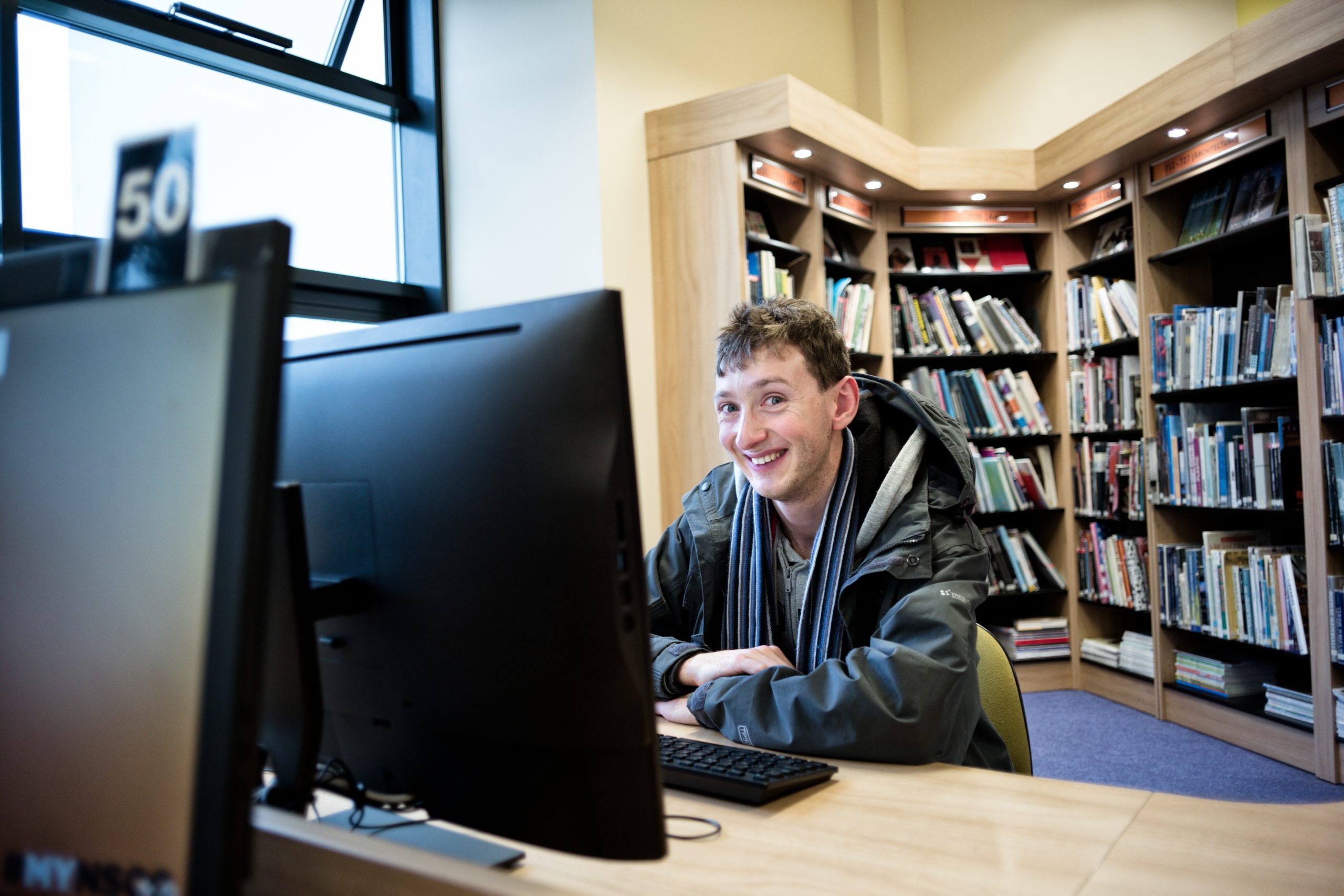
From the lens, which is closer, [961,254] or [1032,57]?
[961,254]

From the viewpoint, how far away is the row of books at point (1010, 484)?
15.1 feet

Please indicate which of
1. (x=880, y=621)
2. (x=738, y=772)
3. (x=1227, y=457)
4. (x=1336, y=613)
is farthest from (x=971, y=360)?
(x=738, y=772)

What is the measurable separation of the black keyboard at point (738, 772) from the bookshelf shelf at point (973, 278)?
3.88 m

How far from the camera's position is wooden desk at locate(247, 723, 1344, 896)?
667 mm

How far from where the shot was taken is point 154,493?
18.8 inches

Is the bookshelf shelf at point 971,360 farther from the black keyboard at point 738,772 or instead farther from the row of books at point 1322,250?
the black keyboard at point 738,772

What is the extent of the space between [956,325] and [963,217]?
57 cm

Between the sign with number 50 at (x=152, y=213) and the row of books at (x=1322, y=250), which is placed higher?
the row of books at (x=1322, y=250)

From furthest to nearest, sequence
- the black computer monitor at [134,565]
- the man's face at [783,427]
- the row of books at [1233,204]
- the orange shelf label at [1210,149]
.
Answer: the row of books at [1233,204]
the orange shelf label at [1210,149]
the man's face at [783,427]
the black computer monitor at [134,565]

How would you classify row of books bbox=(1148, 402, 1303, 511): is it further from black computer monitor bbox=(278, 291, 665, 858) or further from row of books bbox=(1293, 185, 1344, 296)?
black computer monitor bbox=(278, 291, 665, 858)

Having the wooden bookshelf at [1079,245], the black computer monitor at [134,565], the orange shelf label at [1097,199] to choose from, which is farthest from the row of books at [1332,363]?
the black computer monitor at [134,565]

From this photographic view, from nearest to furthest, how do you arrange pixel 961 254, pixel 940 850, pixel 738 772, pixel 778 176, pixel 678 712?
pixel 940 850 < pixel 738 772 < pixel 678 712 < pixel 778 176 < pixel 961 254

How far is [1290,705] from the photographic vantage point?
134 inches

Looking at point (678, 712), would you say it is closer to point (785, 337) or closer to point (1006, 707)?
point (1006, 707)
